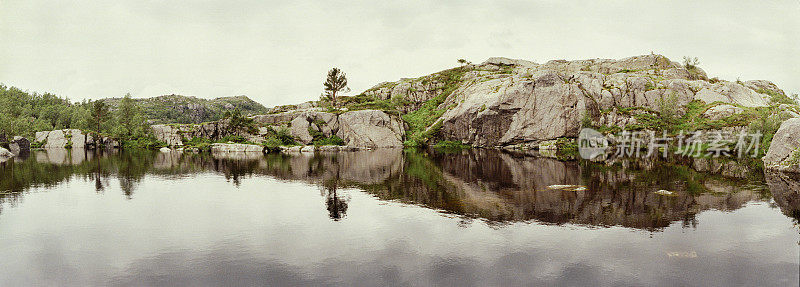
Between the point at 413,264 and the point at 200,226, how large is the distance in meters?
13.9

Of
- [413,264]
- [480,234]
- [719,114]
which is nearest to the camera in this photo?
[413,264]

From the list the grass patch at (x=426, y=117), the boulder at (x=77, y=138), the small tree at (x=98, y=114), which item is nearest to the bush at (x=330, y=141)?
the grass patch at (x=426, y=117)

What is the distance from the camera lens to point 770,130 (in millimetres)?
63344

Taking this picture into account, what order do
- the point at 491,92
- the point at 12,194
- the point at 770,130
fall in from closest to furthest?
the point at 12,194, the point at 770,130, the point at 491,92

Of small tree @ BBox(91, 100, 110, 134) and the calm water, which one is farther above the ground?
small tree @ BBox(91, 100, 110, 134)

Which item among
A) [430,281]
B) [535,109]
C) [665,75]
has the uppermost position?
[665,75]

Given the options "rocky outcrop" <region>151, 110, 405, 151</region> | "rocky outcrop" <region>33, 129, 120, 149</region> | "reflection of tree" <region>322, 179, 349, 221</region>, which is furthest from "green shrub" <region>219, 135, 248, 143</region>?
"reflection of tree" <region>322, 179, 349, 221</region>

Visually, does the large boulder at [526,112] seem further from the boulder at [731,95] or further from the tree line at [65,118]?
the tree line at [65,118]

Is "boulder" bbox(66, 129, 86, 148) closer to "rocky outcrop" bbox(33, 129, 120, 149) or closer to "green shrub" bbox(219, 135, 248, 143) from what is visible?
"rocky outcrop" bbox(33, 129, 120, 149)

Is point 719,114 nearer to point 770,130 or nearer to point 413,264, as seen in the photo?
point 770,130

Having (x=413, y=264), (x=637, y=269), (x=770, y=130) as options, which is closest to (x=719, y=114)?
(x=770, y=130)

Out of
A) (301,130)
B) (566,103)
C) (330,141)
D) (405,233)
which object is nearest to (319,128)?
(301,130)

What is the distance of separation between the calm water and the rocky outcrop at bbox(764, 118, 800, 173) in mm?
4982

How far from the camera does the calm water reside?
14008mm
